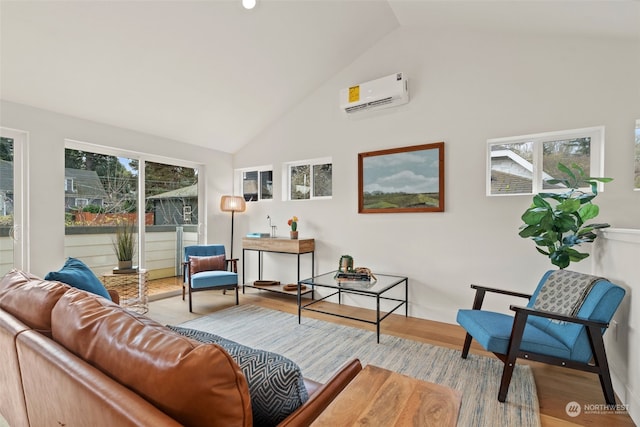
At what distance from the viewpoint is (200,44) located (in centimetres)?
294

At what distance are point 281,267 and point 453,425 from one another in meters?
3.83

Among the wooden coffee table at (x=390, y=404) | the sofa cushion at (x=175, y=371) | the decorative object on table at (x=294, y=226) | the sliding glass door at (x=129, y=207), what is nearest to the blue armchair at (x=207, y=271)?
the sliding glass door at (x=129, y=207)

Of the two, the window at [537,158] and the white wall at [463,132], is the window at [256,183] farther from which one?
the window at [537,158]

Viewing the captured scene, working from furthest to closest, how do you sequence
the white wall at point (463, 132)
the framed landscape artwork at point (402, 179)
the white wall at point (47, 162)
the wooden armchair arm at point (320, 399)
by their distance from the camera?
the framed landscape artwork at point (402, 179)
the white wall at point (47, 162)
the white wall at point (463, 132)
the wooden armchair arm at point (320, 399)

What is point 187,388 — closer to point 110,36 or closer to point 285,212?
point 110,36

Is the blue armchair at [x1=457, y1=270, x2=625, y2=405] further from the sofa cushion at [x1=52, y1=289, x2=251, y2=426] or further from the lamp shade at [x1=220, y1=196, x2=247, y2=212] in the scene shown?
the lamp shade at [x1=220, y1=196, x2=247, y2=212]

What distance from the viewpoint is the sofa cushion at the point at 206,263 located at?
3.83m

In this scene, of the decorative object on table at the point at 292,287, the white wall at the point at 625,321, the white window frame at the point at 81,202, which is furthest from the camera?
the decorative object on table at the point at 292,287

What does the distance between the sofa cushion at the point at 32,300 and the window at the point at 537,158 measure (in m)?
3.42

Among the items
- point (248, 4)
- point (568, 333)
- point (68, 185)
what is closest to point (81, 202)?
point (68, 185)

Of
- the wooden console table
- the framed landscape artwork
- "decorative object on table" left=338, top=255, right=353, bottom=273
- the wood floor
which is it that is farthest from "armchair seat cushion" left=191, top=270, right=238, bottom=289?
the framed landscape artwork

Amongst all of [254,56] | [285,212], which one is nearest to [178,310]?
[285,212]

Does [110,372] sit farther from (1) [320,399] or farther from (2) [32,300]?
(2) [32,300]

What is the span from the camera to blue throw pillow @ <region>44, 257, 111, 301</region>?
6.02 feet
